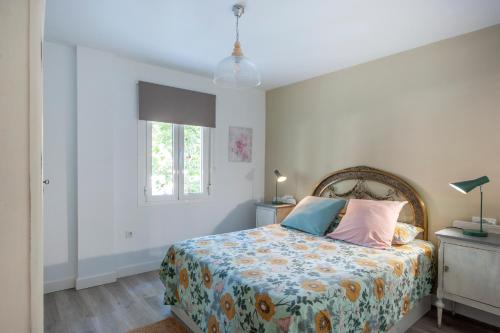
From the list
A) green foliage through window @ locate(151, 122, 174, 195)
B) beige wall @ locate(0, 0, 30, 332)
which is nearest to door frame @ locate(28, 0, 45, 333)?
beige wall @ locate(0, 0, 30, 332)

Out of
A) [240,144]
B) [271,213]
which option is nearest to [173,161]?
[240,144]

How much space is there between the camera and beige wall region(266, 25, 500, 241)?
2.45 m

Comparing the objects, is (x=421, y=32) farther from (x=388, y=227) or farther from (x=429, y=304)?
(x=429, y=304)

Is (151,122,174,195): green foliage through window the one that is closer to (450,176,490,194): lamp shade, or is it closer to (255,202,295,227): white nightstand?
(255,202,295,227): white nightstand

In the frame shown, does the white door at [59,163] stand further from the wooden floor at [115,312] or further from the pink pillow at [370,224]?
the pink pillow at [370,224]

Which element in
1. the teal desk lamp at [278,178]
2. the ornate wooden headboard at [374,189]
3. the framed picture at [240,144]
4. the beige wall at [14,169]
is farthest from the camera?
the framed picture at [240,144]

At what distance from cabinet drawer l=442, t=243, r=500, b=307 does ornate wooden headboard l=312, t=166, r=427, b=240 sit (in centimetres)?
50

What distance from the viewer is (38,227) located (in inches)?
24.1

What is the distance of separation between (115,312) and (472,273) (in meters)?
2.95

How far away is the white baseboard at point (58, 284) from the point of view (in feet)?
9.43

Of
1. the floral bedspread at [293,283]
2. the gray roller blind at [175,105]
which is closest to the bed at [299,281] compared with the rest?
the floral bedspread at [293,283]

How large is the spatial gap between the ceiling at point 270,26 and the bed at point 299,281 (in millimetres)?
1419

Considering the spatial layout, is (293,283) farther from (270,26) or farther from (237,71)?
(270,26)

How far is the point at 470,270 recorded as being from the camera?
7.16 ft
